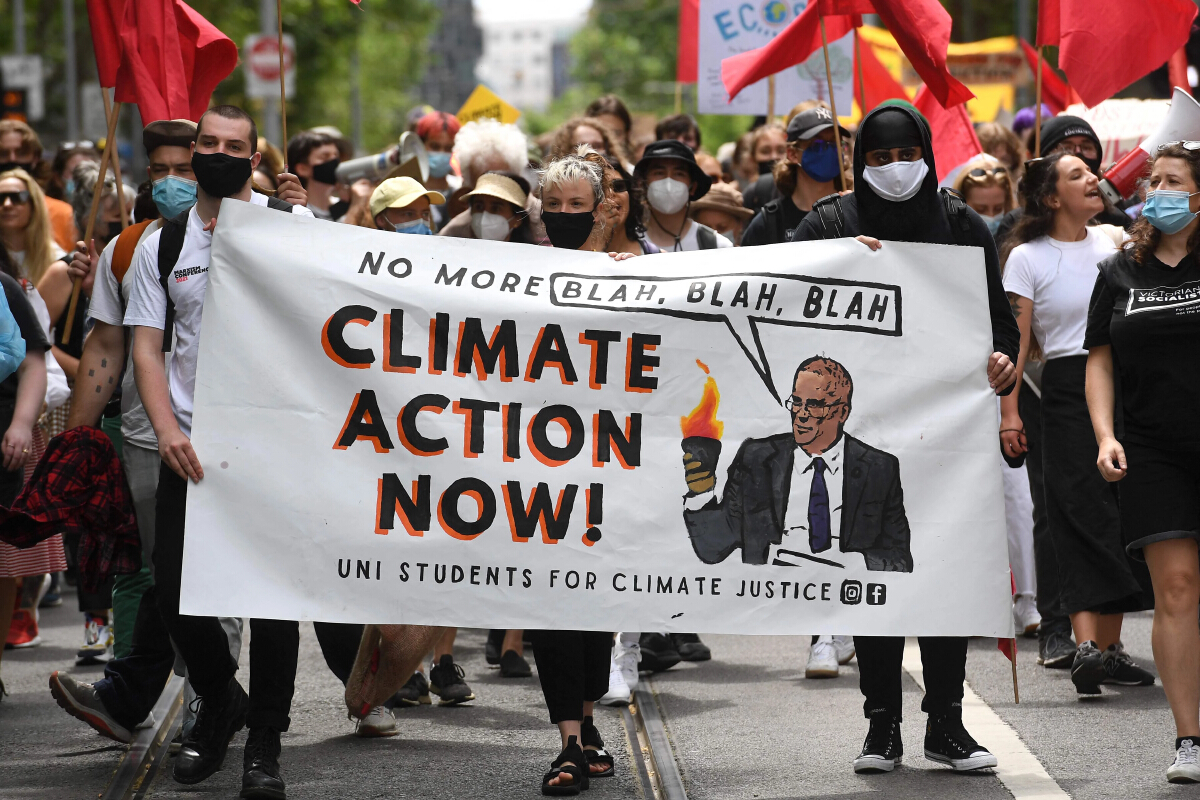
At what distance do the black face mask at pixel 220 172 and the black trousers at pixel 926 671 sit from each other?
8.07ft

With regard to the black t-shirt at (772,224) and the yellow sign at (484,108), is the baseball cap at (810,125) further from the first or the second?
the yellow sign at (484,108)

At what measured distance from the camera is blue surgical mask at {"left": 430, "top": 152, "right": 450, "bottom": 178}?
10219 mm

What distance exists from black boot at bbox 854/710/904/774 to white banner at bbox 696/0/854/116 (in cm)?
705

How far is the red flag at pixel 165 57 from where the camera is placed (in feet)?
21.8

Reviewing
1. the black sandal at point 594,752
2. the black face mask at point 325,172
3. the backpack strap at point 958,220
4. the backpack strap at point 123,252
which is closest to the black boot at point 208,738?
the black sandal at point 594,752

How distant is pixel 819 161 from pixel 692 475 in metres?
2.71

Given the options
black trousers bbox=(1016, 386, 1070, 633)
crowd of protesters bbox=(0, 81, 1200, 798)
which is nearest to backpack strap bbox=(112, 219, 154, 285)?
crowd of protesters bbox=(0, 81, 1200, 798)

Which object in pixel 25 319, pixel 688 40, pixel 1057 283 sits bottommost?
pixel 25 319

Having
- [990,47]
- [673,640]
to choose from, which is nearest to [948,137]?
[673,640]

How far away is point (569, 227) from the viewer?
5.72 m

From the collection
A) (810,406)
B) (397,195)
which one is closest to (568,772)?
(810,406)

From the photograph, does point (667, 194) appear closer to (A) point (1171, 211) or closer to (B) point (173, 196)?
(B) point (173, 196)

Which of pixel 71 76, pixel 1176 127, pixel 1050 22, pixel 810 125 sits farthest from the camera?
pixel 71 76

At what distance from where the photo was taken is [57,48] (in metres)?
40.9
